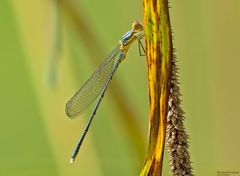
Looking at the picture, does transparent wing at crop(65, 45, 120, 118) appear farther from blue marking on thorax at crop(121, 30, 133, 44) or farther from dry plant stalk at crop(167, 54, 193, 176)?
dry plant stalk at crop(167, 54, 193, 176)

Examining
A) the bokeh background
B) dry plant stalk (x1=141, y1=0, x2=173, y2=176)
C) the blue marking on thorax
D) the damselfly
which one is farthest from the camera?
the damselfly

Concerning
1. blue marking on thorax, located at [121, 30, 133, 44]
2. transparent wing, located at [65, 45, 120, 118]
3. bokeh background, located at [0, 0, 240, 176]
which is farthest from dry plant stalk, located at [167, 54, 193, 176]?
transparent wing, located at [65, 45, 120, 118]

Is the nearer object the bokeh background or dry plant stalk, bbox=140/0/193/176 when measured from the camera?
dry plant stalk, bbox=140/0/193/176

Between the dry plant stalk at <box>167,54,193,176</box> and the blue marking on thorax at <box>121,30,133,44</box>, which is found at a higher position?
the blue marking on thorax at <box>121,30,133,44</box>

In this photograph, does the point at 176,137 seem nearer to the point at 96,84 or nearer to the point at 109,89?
the point at 109,89

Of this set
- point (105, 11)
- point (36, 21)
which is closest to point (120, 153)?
point (105, 11)

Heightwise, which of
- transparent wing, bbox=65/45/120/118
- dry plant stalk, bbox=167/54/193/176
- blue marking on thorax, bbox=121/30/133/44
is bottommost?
dry plant stalk, bbox=167/54/193/176
